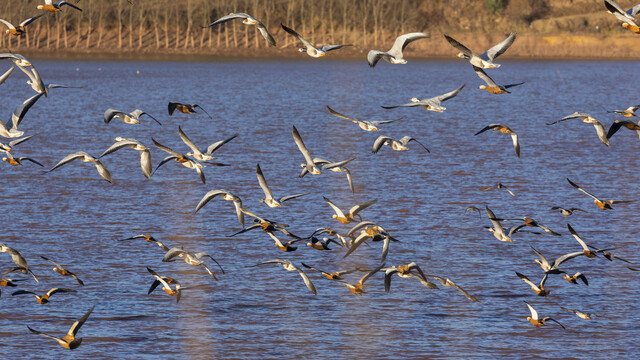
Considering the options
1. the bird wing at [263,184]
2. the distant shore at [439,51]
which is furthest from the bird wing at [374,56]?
the distant shore at [439,51]

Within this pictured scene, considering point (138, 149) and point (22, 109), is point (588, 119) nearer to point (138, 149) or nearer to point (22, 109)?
point (138, 149)

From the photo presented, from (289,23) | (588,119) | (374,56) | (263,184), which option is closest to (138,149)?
(263,184)

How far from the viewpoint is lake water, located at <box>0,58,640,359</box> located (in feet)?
69.8

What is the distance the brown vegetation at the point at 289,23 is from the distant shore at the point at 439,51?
32cm

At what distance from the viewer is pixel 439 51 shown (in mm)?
180125

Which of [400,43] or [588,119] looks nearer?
[400,43]

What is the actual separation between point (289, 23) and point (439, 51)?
2600 cm

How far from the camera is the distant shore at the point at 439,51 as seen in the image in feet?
548

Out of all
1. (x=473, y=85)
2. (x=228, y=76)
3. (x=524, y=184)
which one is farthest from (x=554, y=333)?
(x=228, y=76)

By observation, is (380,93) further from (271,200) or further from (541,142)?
(271,200)

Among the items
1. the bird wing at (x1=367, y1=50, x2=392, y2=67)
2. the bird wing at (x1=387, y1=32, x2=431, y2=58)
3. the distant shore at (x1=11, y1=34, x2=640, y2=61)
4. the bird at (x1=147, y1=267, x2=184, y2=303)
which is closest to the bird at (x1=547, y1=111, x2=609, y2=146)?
the bird wing at (x1=387, y1=32, x2=431, y2=58)

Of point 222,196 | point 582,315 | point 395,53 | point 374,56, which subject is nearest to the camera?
point 374,56

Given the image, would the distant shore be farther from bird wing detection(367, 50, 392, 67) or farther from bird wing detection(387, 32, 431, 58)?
bird wing detection(367, 50, 392, 67)

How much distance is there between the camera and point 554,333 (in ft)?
71.5
